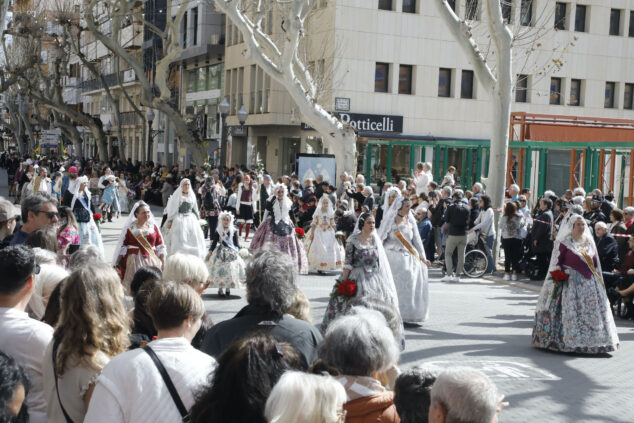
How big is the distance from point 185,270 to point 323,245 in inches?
480

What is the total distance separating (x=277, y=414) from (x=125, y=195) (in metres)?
31.1

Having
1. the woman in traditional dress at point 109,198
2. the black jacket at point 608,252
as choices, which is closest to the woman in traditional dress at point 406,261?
the black jacket at point 608,252

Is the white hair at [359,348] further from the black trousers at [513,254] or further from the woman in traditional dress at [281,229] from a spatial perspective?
the black trousers at [513,254]

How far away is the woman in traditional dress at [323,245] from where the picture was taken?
18.0m

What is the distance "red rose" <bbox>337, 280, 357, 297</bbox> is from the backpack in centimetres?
1205

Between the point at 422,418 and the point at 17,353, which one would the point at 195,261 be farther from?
the point at 422,418

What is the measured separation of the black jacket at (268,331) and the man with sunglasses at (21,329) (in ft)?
2.93

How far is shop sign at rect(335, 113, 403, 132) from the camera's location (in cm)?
3662


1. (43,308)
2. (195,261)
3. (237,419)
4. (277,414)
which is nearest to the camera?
(277,414)

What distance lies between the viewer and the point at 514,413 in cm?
795

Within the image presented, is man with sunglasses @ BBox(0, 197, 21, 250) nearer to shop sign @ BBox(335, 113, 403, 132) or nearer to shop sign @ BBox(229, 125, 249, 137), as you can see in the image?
shop sign @ BBox(335, 113, 403, 132)

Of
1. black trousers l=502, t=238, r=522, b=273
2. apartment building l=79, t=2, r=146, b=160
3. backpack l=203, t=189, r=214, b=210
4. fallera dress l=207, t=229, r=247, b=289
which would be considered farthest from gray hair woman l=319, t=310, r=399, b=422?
apartment building l=79, t=2, r=146, b=160

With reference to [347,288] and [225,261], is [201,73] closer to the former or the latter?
[225,261]

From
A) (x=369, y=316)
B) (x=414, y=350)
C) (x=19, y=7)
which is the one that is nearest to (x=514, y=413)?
(x=414, y=350)
